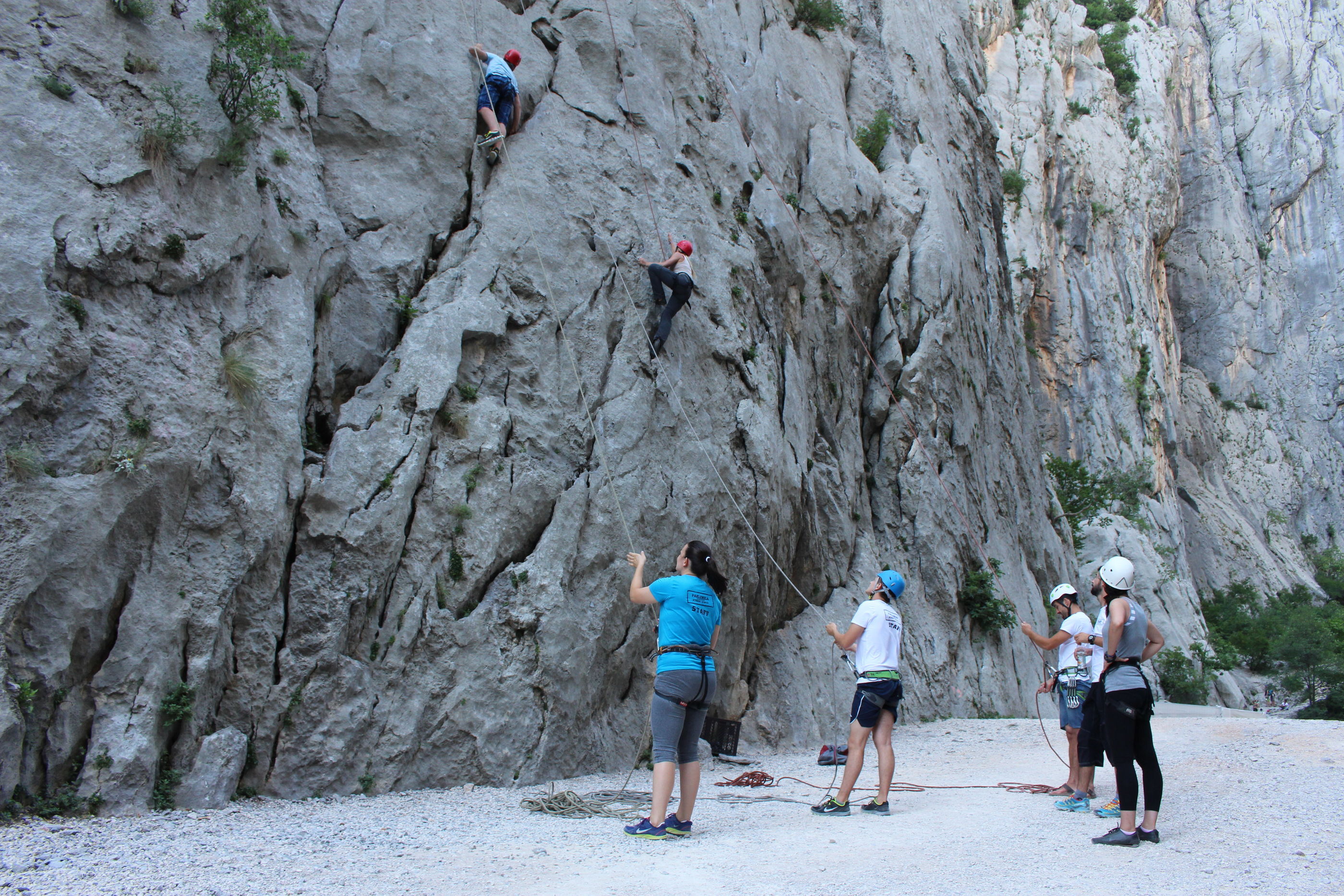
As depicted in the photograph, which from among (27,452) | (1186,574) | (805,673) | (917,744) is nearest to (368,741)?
(27,452)

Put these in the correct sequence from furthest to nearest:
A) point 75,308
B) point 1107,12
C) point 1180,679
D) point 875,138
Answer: point 1107,12 → point 1180,679 → point 875,138 → point 75,308

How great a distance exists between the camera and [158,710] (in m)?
5.79

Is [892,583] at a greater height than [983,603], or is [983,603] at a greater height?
[983,603]

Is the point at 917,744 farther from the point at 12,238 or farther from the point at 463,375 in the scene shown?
the point at 12,238

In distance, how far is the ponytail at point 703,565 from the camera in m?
5.70

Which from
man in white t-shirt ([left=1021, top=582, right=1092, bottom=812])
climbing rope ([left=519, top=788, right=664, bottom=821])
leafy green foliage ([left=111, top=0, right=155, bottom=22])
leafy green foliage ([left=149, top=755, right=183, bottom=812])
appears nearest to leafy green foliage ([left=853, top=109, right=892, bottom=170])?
man in white t-shirt ([left=1021, top=582, right=1092, bottom=812])

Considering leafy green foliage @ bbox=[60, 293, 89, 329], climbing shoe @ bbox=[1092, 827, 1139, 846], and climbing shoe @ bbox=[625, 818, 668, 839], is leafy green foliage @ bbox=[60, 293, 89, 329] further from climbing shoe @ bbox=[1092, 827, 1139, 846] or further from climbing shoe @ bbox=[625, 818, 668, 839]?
climbing shoe @ bbox=[1092, 827, 1139, 846]

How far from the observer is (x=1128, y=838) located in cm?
538

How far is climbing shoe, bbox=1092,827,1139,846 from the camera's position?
5.38 m

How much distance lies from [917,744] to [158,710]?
8.65 meters

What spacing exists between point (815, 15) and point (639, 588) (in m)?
14.6

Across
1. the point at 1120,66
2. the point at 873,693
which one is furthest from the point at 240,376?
the point at 1120,66

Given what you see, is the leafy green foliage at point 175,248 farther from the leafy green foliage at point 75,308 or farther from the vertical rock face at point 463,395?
the leafy green foliage at point 75,308

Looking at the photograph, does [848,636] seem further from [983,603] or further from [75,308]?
[983,603]
